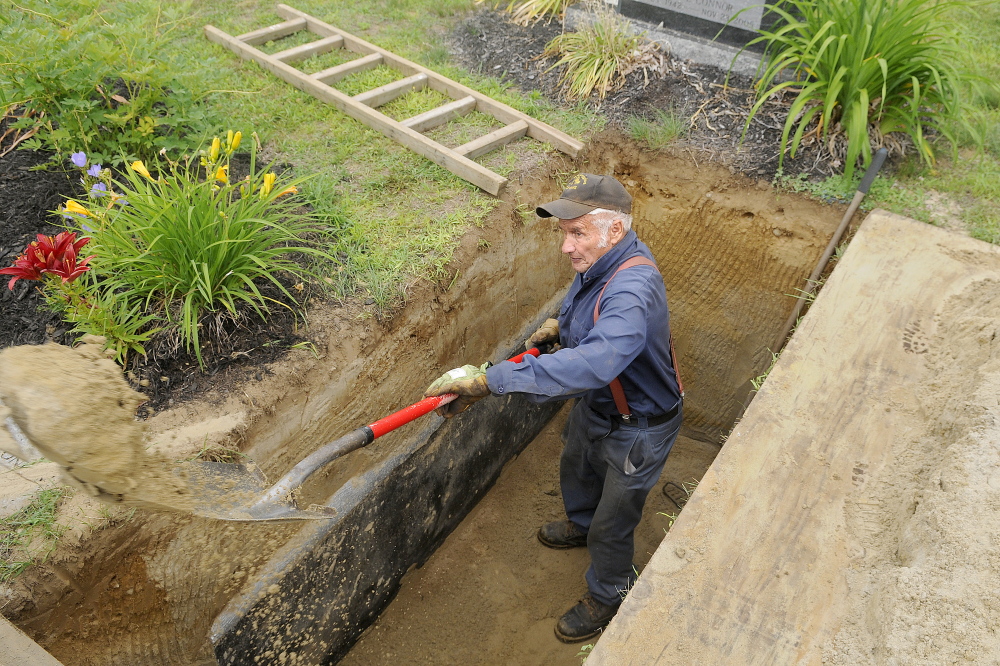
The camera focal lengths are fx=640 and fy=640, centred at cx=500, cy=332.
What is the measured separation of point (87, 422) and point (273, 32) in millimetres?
3867

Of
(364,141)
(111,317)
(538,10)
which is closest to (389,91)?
(364,141)

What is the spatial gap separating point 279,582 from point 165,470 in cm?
89

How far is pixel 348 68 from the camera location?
4.41 meters

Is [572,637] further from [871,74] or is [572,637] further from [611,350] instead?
[871,74]

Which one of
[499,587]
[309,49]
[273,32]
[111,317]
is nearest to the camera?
[111,317]

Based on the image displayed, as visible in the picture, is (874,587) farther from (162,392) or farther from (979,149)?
(979,149)

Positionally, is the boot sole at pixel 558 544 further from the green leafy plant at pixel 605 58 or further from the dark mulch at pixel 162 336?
the green leafy plant at pixel 605 58

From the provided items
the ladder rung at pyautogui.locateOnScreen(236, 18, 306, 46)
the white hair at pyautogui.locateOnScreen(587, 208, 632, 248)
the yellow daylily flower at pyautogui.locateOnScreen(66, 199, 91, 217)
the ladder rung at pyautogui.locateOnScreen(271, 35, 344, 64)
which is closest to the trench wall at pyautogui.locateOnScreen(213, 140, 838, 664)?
the white hair at pyautogui.locateOnScreen(587, 208, 632, 248)

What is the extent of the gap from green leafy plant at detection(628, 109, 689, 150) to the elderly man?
1.61 metres

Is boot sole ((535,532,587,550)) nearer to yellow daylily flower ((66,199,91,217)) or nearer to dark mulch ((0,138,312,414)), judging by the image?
dark mulch ((0,138,312,414))

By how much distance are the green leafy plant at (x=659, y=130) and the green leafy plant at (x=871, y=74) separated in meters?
0.44

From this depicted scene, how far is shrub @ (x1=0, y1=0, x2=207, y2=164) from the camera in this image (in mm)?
2967

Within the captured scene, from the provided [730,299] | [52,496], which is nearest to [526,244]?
[730,299]

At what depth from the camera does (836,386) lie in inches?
91.4
